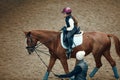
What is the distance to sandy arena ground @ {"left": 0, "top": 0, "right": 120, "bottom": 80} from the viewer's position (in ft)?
35.0

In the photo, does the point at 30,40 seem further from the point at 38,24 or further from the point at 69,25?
the point at 38,24

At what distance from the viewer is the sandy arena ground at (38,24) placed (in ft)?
35.0

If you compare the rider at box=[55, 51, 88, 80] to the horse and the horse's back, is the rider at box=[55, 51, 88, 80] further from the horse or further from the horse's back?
the horse's back

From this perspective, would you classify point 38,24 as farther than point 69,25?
Yes

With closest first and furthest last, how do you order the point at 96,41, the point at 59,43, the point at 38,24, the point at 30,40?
the point at 30,40
the point at 59,43
the point at 96,41
the point at 38,24

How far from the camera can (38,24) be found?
1378 cm

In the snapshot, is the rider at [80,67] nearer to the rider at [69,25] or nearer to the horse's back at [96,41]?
→ the rider at [69,25]

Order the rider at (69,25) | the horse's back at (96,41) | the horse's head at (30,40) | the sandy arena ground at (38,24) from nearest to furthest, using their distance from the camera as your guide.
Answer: the rider at (69,25), the horse's head at (30,40), the horse's back at (96,41), the sandy arena ground at (38,24)

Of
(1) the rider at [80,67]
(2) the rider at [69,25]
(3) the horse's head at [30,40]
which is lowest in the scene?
(1) the rider at [80,67]

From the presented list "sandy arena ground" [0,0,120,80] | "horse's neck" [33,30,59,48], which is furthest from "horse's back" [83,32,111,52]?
"sandy arena ground" [0,0,120,80]

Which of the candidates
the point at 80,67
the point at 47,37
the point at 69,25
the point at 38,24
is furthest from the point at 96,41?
the point at 38,24

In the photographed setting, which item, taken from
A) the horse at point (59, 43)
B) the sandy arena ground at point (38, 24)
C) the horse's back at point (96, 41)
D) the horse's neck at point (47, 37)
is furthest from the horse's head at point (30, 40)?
the horse's back at point (96, 41)

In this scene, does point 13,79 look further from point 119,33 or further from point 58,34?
point 119,33

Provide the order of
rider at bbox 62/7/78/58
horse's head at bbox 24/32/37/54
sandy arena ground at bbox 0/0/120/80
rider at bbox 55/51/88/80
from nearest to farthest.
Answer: rider at bbox 55/51/88/80 < rider at bbox 62/7/78/58 < horse's head at bbox 24/32/37/54 < sandy arena ground at bbox 0/0/120/80
